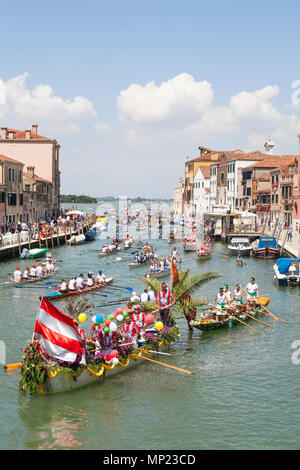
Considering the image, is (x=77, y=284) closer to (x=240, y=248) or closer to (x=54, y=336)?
(x=54, y=336)

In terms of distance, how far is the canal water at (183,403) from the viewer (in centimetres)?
1472

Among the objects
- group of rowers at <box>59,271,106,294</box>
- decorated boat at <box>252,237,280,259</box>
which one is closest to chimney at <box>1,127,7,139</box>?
decorated boat at <box>252,237,280,259</box>

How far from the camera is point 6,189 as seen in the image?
2517 inches

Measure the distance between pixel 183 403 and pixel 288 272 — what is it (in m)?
23.5

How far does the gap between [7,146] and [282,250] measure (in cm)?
5546

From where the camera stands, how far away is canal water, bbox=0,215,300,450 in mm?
14719

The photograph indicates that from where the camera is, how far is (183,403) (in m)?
17.1

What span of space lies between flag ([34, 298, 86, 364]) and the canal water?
1.44 meters

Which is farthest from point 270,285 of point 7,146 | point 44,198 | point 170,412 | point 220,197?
point 220,197

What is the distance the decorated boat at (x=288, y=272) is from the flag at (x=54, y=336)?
24.0m

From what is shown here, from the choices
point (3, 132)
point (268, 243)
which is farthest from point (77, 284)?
point (3, 132)

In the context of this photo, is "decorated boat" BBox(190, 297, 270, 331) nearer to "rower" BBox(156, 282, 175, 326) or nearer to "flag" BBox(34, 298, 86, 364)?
"rower" BBox(156, 282, 175, 326)

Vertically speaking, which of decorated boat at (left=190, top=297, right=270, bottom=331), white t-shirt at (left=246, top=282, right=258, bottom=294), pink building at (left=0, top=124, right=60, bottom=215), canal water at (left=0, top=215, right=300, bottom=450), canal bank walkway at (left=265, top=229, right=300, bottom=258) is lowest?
canal water at (left=0, top=215, right=300, bottom=450)

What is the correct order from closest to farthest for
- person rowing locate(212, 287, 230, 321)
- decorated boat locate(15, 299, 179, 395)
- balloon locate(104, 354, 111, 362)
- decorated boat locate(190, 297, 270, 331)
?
decorated boat locate(15, 299, 179, 395)
balloon locate(104, 354, 111, 362)
decorated boat locate(190, 297, 270, 331)
person rowing locate(212, 287, 230, 321)
